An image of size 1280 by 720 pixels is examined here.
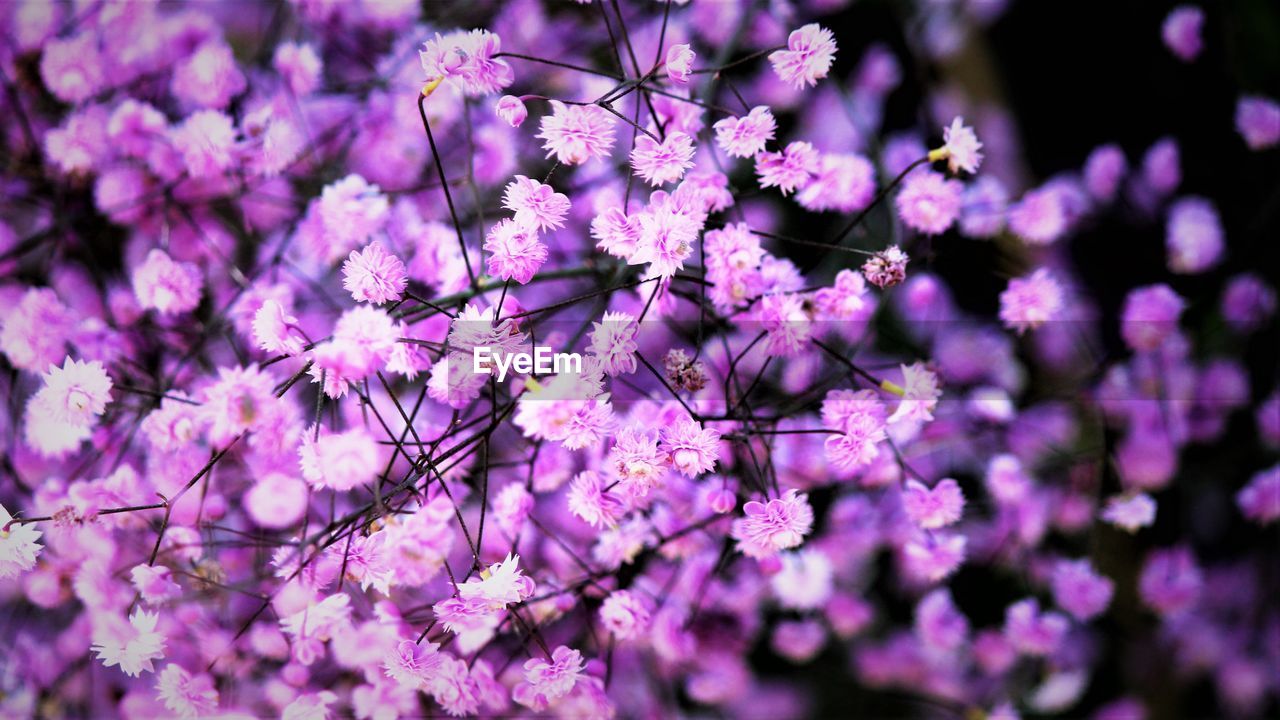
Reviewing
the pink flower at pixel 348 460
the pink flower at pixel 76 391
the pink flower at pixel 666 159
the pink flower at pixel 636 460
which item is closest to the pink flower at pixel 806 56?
the pink flower at pixel 666 159

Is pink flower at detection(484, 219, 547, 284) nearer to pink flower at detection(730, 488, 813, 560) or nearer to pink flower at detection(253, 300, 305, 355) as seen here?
pink flower at detection(253, 300, 305, 355)

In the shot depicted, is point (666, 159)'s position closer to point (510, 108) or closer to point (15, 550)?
point (510, 108)

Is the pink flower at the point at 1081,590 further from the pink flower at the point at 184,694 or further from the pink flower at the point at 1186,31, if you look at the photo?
the pink flower at the point at 184,694

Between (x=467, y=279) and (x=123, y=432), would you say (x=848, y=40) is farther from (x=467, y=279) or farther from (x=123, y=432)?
(x=123, y=432)

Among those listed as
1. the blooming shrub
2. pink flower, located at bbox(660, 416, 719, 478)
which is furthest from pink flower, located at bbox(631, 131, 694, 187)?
pink flower, located at bbox(660, 416, 719, 478)

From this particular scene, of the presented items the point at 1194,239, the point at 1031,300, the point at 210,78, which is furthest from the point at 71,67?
the point at 1194,239
